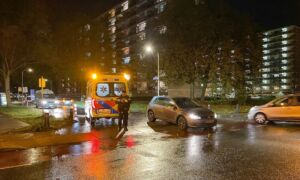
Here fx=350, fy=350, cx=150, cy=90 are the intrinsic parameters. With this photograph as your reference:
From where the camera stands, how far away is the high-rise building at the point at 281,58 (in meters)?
132

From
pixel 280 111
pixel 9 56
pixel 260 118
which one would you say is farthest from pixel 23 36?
pixel 280 111

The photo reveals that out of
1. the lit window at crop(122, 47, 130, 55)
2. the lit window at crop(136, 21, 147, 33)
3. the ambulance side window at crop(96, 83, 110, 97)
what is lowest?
the ambulance side window at crop(96, 83, 110, 97)

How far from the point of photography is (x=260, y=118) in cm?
1833

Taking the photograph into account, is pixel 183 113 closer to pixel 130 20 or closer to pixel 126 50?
pixel 130 20

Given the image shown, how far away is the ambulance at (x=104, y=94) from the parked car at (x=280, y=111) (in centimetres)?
713

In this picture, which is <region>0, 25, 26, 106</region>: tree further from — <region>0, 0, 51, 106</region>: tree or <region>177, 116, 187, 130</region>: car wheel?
<region>177, 116, 187, 130</region>: car wheel

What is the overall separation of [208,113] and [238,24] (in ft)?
63.8

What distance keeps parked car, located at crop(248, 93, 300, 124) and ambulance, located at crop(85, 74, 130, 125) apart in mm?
7127

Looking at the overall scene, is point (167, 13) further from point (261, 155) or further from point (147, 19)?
point (147, 19)

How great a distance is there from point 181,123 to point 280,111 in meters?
5.22

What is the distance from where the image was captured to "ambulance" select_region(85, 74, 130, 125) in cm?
1691

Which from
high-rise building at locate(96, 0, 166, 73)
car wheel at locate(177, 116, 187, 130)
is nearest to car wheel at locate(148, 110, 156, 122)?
car wheel at locate(177, 116, 187, 130)

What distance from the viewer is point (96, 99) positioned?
16891 mm

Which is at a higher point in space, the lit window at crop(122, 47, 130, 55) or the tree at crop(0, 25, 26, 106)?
the lit window at crop(122, 47, 130, 55)
